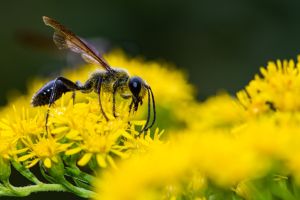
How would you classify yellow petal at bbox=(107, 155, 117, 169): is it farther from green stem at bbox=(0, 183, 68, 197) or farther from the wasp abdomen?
the wasp abdomen

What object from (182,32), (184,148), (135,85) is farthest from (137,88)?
(182,32)

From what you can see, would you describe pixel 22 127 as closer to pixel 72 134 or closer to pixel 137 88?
pixel 72 134

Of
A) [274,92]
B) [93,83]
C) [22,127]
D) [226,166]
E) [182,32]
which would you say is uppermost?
[182,32]

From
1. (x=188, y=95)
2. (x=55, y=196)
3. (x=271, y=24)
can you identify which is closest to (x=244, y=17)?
(x=271, y=24)

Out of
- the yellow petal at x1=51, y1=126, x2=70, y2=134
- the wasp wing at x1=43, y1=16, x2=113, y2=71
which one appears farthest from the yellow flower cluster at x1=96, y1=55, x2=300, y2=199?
the wasp wing at x1=43, y1=16, x2=113, y2=71

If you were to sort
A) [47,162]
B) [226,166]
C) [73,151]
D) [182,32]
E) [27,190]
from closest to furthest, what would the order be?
[226,166]
[73,151]
[47,162]
[27,190]
[182,32]

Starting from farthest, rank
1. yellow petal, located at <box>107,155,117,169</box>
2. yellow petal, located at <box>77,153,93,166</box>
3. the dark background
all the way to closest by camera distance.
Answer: the dark background < yellow petal, located at <box>77,153,93,166</box> < yellow petal, located at <box>107,155,117,169</box>

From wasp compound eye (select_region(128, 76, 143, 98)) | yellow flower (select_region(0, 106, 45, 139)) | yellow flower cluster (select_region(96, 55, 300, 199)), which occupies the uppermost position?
wasp compound eye (select_region(128, 76, 143, 98))
